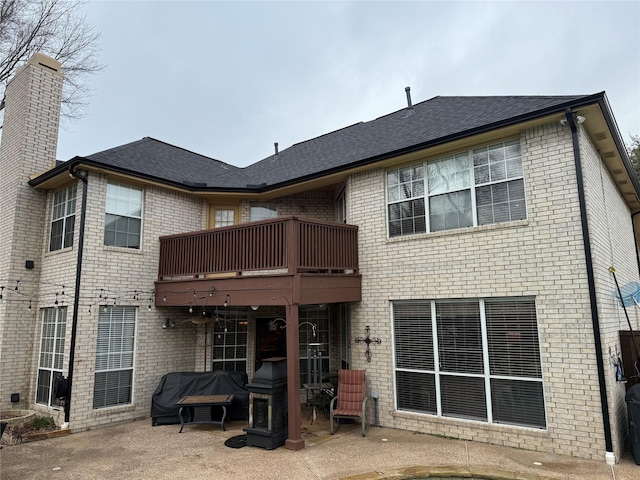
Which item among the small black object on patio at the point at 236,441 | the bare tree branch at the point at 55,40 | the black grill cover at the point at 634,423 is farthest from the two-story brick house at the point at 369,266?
the bare tree branch at the point at 55,40

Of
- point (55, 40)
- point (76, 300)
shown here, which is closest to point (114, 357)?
point (76, 300)

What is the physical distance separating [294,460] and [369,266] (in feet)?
12.7

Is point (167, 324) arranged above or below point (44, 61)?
below

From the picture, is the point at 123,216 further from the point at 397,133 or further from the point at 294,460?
the point at 397,133

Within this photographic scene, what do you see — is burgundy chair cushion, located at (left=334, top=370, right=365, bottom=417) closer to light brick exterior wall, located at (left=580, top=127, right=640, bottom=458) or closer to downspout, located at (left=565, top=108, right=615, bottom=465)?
downspout, located at (left=565, top=108, right=615, bottom=465)

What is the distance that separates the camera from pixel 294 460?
5.75m

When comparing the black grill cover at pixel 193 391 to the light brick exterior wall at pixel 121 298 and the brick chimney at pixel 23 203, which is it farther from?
the brick chimney at pixel 23 203

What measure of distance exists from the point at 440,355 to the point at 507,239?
7.63 feet

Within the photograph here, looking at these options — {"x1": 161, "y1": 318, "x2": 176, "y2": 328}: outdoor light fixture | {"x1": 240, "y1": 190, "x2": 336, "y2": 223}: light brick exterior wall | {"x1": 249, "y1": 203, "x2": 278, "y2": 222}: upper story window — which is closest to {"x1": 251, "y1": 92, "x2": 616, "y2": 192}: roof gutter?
{"x1": 240, "y1": 190, "x2": 336, "y2": 223}: light brick exterior wall

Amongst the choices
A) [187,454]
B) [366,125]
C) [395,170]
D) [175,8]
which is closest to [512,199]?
[395,170]

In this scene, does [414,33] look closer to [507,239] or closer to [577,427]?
[507,239]

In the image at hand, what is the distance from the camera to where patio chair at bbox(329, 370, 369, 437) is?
23.6 feet

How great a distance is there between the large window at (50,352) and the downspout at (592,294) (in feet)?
31.6

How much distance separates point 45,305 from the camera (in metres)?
8.80
